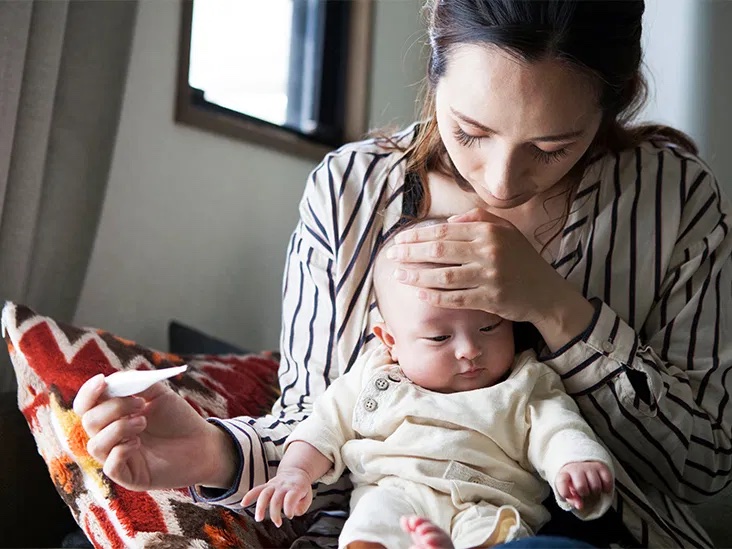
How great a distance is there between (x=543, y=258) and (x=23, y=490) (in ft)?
2.80

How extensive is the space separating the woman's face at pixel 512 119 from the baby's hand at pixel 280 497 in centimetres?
44

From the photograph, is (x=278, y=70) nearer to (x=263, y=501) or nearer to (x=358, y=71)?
(x=358, y=71)

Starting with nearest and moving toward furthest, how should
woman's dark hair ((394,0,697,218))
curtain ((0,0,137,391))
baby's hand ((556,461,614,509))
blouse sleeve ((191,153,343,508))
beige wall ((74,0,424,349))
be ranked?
1. baby's hand ((556,461,614,509))
2. woman's dark hair ((394,0,697,218))
3. blouse sleeve ((191,153,343,508))
4. curtain ((0,0,137,391))
5. beige wall ((74,0,424,349))

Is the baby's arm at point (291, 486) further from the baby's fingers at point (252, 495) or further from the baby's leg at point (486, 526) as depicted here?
the baby's leg at point (486, 526)

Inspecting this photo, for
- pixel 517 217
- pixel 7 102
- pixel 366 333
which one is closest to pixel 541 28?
pixel 517 217

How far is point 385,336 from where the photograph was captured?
110 cm

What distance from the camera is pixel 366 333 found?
1.17 metres

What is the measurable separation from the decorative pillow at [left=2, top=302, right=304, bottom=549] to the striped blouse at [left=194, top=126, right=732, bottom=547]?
0.06 metres

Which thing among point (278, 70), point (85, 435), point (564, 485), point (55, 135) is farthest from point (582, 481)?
point (278, 70)

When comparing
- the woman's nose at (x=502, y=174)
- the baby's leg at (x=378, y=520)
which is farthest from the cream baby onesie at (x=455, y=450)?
the woman's nose at (x=502, y=174)

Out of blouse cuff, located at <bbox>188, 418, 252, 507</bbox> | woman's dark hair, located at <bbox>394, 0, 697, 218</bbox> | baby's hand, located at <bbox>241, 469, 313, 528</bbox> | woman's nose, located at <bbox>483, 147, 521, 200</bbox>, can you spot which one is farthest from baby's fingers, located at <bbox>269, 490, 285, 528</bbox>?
woman's dark hair, located at <bbox>394, 0, 697, 218</bbox>

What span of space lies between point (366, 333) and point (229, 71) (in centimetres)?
129

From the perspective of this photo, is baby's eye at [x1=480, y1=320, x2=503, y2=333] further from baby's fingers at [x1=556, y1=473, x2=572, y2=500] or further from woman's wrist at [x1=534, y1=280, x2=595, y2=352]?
baby's fingers at [x1=556, y1=473, x2=572, y2=500]

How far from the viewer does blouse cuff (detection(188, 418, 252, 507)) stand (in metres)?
0.97
